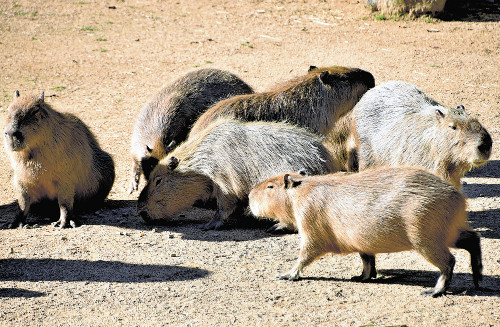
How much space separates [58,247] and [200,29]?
7780 millimetres

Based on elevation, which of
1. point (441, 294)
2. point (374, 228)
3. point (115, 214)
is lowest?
point (115, 214)

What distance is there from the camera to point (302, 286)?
4340 millimetres

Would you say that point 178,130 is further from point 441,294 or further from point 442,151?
point 441,294

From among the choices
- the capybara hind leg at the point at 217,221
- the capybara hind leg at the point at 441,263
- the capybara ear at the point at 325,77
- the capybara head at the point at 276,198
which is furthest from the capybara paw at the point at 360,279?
the capybara ear at the point at 325,77

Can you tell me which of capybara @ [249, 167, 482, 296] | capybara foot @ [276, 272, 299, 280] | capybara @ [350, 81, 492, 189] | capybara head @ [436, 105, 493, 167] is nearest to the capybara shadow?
capybara foot @ [276, 272, 299, 280]

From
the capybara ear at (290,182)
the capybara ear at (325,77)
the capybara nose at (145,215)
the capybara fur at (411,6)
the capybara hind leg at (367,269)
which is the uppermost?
the capybara fur at (411,6)

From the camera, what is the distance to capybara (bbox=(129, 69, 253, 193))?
698 cm

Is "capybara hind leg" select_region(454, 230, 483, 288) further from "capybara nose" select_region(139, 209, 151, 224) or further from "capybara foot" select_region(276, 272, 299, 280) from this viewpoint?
"capybara nose" select_region(139, 209, 151, 224)

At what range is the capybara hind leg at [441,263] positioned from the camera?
3.93m

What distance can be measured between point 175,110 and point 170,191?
155cm

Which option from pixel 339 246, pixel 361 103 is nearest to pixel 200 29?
pixel 361 103

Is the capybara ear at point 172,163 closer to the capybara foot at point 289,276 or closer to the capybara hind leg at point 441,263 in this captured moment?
the capybara foot at point 289,276

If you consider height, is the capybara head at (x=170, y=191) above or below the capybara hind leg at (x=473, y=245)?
below

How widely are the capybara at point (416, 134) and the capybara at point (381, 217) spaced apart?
1.10 m
